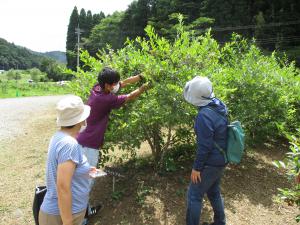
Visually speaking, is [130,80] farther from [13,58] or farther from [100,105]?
[13,58]

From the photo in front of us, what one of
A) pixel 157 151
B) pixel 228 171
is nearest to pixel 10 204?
pixel 157 151

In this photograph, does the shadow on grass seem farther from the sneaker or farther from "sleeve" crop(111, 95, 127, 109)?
"sleeve" crop(111, 95, 127, 109)

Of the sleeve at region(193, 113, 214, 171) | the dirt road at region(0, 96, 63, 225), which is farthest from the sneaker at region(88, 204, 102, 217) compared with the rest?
the sleeve at region(193, 113, 214, 171)

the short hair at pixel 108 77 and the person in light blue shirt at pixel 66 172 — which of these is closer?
the person in light blue shirt at pixel 66 172

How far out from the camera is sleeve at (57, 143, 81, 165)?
7.55 ft

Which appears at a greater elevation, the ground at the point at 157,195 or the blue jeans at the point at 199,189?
the blue jeans at the point at 199,189

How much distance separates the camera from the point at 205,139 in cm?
315

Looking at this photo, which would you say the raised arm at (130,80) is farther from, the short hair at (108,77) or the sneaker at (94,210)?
the sneaker at (94,210)

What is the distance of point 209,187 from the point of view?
3445 millimetres

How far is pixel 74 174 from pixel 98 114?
131 cm

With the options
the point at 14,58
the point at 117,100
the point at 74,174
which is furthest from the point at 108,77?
the point at 14,58

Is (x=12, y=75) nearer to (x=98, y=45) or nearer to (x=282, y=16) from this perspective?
(x=98, y=45)

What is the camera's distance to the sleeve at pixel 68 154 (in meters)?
2.30

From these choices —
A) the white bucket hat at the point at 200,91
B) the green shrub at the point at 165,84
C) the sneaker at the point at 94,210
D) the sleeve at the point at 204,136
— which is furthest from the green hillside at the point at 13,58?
the sleeve at the point at 204,136
